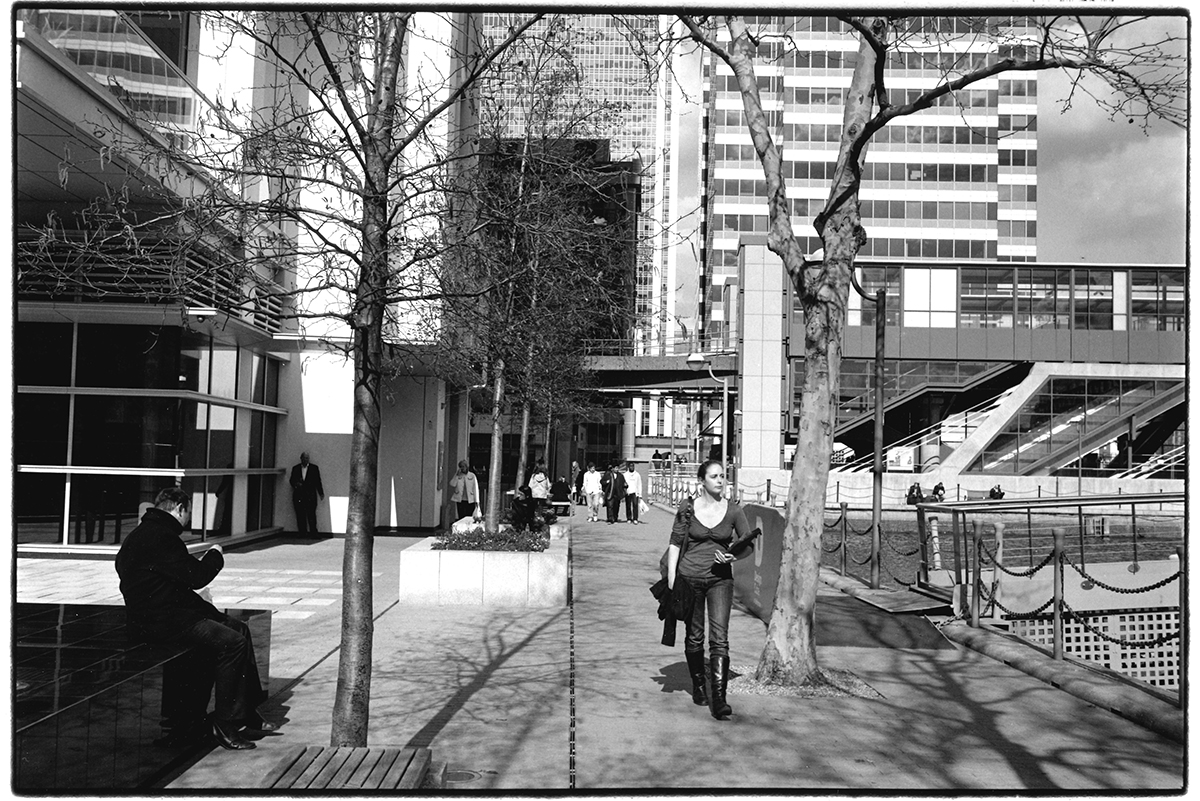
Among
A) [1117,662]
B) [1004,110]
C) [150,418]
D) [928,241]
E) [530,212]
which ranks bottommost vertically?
[1117,662]

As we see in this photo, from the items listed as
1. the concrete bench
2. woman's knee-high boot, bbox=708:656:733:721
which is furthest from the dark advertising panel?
the concrete bench

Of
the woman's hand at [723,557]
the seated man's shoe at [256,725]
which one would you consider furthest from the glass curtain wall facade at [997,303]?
the seated man's shoe at [256,725]

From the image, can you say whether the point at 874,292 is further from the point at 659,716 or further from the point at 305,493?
the point at 659,716

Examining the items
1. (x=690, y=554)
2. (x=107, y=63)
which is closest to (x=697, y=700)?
(x=690, y=554)

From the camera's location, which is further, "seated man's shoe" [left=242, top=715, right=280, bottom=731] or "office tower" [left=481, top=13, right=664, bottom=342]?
"office tower" [left=481, top=13, right=664, bottom=342]

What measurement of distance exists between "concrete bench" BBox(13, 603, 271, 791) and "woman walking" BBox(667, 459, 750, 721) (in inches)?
132

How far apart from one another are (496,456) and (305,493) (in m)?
8.75

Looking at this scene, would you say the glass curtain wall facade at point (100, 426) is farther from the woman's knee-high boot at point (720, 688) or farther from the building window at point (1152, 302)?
the building window at point (1152, 302)

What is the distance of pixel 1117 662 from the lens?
1561cm

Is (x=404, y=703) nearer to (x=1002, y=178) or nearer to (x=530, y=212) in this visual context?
(x=530, y=212)

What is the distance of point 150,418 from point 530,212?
506 inches

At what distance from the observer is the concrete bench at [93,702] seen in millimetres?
4652

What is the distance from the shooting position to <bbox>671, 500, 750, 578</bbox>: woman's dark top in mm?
7754

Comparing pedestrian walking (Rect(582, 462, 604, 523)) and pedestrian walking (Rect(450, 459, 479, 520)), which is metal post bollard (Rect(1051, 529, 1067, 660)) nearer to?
pedestrian walking (Rect(450, 459, 479, 520))
